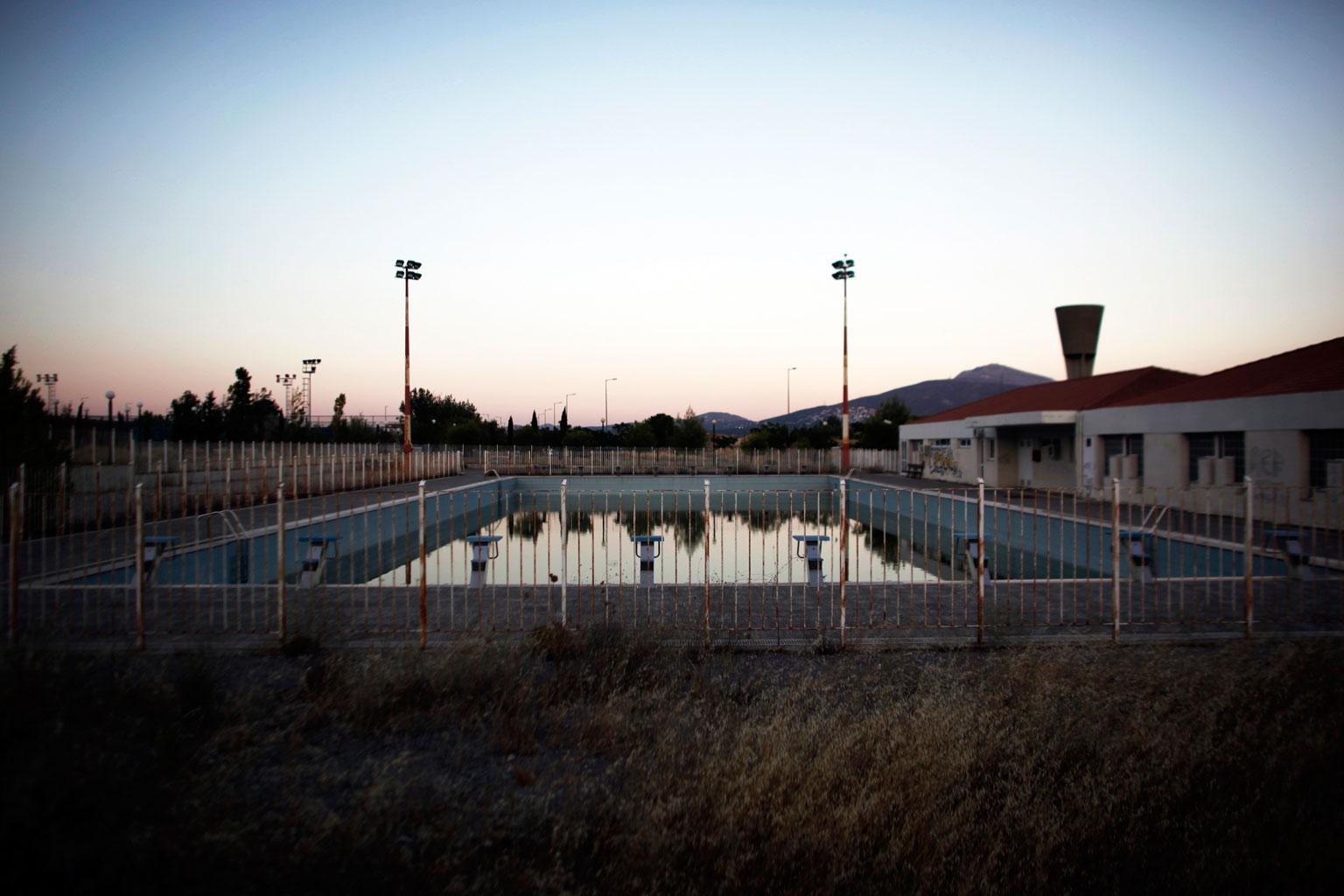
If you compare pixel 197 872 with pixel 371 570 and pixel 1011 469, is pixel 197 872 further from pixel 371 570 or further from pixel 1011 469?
pixel 1011 469

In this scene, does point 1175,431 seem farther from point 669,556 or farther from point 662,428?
point 662,428

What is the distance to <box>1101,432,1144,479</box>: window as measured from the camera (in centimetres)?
1936

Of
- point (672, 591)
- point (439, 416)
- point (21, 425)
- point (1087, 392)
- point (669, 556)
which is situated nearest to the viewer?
point (672, 591)

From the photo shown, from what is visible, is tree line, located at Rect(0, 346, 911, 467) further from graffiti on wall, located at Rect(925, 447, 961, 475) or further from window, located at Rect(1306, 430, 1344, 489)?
window, located at Rect(1306, 430, 1344, 489)

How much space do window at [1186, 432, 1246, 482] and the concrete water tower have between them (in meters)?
24.5

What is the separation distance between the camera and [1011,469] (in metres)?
27.5

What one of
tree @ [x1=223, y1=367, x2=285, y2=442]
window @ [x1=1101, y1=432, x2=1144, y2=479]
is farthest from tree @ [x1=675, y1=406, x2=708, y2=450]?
window @ [x1=1101, y1=432, x2=1144, y2=479]

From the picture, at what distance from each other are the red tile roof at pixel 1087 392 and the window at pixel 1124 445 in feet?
5.79

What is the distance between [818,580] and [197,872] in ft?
23.7

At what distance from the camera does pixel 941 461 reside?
32312 millimetres

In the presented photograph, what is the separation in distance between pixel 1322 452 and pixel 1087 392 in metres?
11.9

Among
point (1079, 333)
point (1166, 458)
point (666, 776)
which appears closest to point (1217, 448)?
point (1166, 458)

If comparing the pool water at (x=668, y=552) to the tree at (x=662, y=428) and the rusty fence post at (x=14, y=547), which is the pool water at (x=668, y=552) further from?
the tree at (x=662, y=428)

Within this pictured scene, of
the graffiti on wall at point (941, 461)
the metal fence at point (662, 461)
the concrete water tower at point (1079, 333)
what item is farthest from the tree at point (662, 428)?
the concrete water tower at point (1079, 333)
